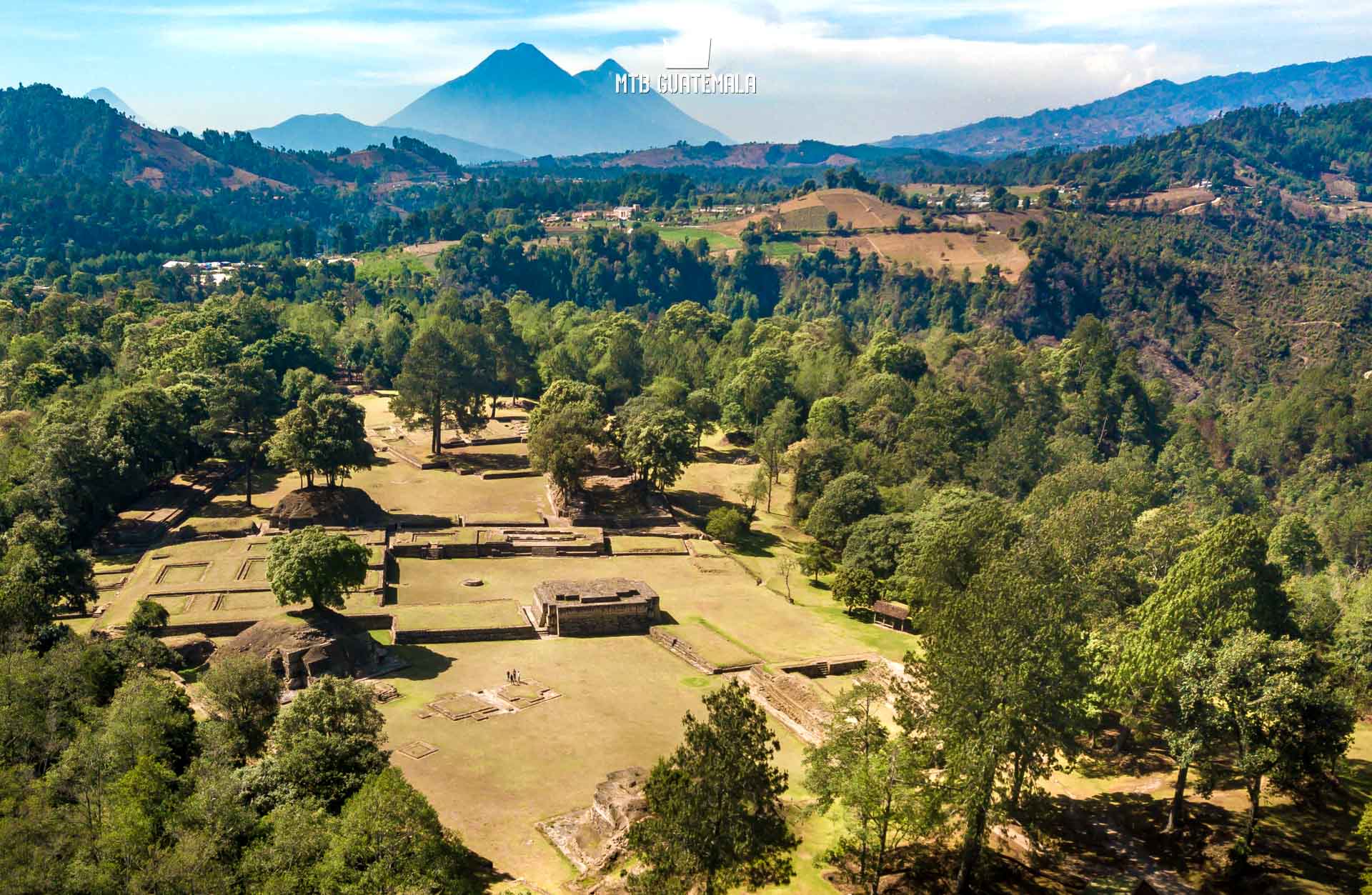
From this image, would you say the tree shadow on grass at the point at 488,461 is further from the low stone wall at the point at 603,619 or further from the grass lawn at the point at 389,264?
the grass lawn at the point at 389,264

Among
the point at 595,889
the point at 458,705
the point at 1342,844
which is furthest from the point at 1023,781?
the point at 458,705

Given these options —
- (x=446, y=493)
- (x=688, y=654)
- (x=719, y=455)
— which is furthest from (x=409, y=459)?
(x=688, y=654)

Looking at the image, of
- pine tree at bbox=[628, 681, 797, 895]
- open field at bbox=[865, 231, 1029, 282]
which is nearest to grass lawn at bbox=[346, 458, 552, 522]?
pine tree at bbox=[628, 681, 797, 895]

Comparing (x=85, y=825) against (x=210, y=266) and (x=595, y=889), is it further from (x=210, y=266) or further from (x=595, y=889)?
(x=210, y=266)

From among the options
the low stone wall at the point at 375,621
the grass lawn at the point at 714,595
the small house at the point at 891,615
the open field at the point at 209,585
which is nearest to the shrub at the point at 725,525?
the grass lawn at the point at 714,595

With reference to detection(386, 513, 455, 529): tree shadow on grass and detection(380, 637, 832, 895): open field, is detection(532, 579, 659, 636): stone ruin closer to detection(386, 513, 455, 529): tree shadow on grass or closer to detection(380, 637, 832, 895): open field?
detection(380, 637, 832, 895): open field
